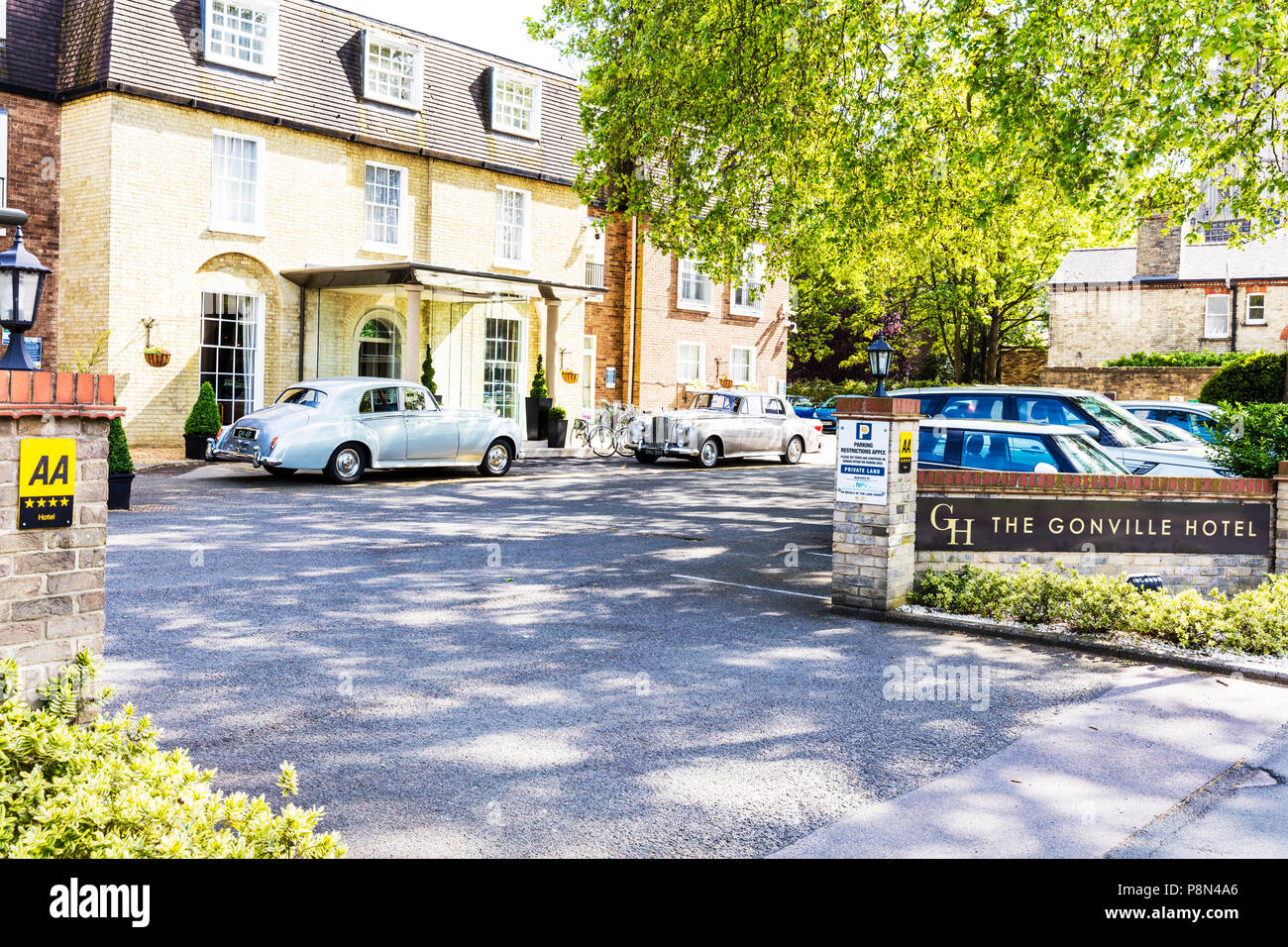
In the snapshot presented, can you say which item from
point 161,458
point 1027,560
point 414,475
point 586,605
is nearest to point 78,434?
point 586,605

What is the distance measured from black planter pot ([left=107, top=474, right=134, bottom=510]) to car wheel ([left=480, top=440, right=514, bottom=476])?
6.98 meters

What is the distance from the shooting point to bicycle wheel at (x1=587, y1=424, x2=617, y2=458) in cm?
2481

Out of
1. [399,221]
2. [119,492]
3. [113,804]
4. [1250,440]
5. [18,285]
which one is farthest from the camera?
[399,221]

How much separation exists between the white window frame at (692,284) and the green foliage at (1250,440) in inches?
894

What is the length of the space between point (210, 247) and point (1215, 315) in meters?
→ 36.2

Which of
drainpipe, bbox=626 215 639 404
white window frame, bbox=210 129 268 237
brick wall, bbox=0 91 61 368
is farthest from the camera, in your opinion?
drainpipe, bbox=626 215 639 404

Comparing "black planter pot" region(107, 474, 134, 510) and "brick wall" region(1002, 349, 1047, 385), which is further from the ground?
"brick wall" region(1002, 349, 1047, 385)

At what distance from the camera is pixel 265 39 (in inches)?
889

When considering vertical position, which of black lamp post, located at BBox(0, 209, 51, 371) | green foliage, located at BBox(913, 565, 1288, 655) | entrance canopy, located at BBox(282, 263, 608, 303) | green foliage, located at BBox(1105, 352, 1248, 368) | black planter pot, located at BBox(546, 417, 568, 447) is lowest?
green foliage, located at BBox(913, 565, 1288, 655)

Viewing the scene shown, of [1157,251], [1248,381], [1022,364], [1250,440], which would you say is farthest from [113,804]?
[1022,364]

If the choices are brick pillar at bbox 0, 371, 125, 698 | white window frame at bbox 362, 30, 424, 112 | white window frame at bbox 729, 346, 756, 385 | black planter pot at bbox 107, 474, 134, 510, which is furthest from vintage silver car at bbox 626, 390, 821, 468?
brick pillar at bbox 0, 371, 125, 698

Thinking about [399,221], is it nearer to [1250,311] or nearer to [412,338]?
[412,338]

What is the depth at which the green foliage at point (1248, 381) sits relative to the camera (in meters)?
30.2

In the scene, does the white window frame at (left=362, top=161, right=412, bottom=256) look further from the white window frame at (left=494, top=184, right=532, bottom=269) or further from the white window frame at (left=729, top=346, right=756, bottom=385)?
the white window frame at (left=729, top=346, right=756, bottom=385)
